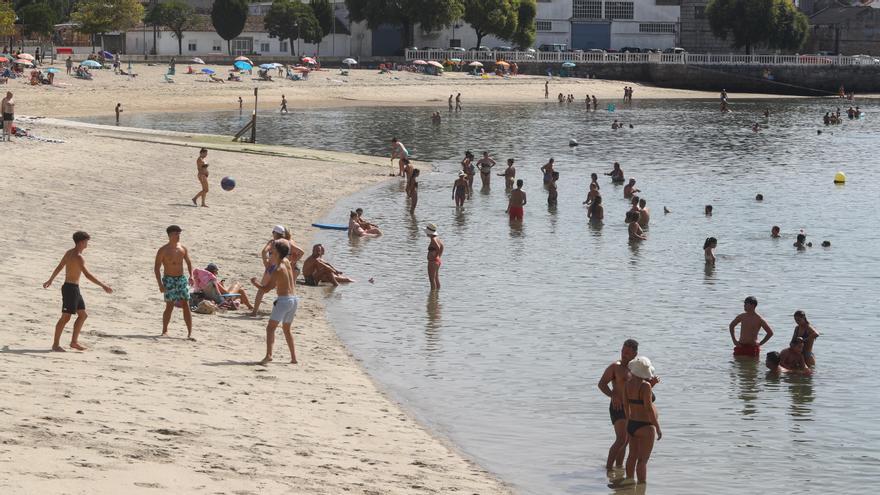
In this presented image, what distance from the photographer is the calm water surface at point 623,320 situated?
48.1ft

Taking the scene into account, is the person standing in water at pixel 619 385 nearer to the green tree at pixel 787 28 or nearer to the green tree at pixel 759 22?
the green tree at pixel 759 22

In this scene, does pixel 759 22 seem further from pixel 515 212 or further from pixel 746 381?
pixel 746 381

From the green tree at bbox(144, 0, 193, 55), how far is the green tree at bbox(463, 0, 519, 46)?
1036 inches

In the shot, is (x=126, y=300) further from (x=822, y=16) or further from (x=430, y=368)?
(x=822, y=16)

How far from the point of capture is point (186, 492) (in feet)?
34.1

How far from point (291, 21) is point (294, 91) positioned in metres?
24.4

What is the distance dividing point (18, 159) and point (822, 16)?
118 metres

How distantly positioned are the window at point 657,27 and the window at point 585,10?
507cm

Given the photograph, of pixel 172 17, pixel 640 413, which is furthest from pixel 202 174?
pixel 172 17

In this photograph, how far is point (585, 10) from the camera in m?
130

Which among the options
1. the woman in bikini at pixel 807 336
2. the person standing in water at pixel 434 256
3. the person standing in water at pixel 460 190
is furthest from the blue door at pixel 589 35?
the woman in bikini at pixel 807 336

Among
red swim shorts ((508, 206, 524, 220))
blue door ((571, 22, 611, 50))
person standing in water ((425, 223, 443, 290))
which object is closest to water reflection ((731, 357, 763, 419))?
person standing in water ((425, 223, 443, 290))

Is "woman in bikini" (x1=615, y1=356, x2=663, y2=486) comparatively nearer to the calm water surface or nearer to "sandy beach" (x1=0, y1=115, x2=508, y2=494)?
the calm water surface

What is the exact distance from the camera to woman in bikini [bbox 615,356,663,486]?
12172 millimetres
